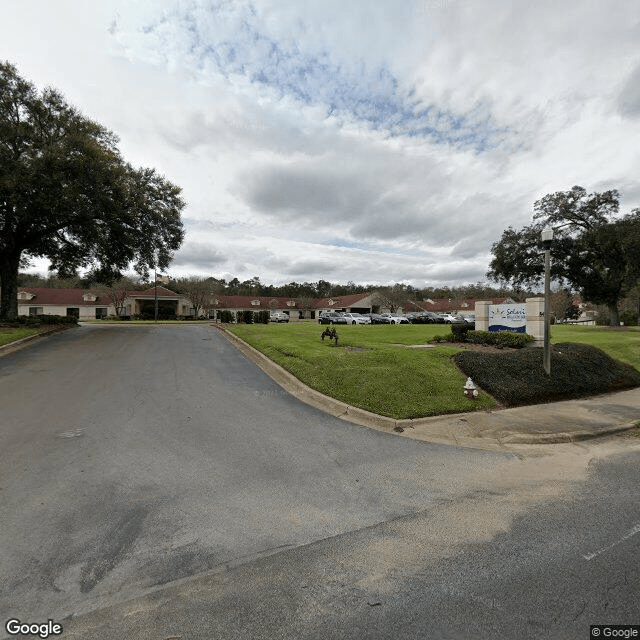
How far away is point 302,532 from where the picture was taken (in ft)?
11.1

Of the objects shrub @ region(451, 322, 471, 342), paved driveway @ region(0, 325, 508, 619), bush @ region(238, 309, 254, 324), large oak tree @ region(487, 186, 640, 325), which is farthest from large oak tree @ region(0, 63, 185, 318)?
large oak tree @ region(487, 186, 640, 325)

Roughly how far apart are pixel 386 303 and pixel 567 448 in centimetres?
6727

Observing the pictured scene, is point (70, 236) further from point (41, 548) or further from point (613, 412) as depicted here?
point (613, 412)

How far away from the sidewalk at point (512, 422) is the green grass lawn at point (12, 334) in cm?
1316

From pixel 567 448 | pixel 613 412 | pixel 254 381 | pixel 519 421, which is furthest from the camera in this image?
pixel 254 381

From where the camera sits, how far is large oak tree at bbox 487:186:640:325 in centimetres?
3162

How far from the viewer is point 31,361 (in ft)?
38.6

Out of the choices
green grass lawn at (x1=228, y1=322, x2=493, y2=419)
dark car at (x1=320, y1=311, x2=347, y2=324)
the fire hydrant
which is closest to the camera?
green grass lawn at (x1=228, y1=322, x2=493, y2=419)

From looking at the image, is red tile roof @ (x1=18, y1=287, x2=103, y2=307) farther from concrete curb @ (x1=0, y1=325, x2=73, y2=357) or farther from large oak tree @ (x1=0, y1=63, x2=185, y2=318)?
concrete curb @ (x1=0, y1=325, x2=73, y2=357)

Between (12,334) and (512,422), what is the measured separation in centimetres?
1914

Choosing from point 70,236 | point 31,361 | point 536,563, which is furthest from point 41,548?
point 70,236

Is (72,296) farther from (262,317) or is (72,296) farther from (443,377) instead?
(443,377)

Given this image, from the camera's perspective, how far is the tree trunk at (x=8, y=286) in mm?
20891

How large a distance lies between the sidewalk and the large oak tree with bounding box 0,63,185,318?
1705cm
